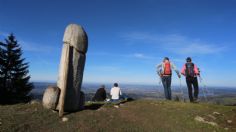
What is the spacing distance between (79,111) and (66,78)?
1.68m

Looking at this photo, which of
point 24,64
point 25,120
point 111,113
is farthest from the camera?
point 24,64

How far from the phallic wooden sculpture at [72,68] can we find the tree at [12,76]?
23.3m

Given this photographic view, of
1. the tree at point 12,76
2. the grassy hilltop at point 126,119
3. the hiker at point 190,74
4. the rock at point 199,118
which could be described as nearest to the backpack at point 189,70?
the hiker at point 190,74

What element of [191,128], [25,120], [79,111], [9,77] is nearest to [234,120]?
[191,128]

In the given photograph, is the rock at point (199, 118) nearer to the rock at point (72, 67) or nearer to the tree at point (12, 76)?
the rock at point (72, 67)

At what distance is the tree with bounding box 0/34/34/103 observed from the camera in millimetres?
30859

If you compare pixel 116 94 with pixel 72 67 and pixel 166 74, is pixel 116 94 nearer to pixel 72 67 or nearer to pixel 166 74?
pixel 166 74

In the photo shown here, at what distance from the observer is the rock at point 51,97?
9.92 meters

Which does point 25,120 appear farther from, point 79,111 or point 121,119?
point 121,119

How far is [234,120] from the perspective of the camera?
10219 millimetres

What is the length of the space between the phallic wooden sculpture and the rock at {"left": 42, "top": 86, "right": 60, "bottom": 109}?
0.18 meters

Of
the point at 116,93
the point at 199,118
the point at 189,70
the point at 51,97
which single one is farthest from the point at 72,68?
the point at 189,70

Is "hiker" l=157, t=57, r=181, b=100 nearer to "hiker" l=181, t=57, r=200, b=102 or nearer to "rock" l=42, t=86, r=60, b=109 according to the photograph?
"hiker" l=181, t=57, r=200, b=102

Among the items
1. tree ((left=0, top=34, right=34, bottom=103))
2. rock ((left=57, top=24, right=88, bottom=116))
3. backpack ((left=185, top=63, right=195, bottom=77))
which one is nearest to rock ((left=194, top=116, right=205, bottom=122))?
backpack ((left=185, top=63, right=195, bottom=77))
